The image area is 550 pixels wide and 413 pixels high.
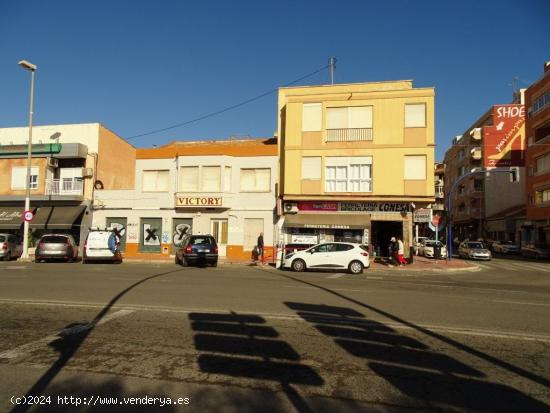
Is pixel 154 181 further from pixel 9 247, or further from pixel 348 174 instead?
pixel 348 174

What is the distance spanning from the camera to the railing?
2870cm

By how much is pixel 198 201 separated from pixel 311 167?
7.49 metres

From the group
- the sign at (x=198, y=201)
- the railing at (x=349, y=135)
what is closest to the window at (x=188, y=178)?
the sign at (x=198, y=201)

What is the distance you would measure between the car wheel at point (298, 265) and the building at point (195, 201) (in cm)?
709

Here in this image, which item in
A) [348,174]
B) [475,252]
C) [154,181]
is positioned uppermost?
[348,174]

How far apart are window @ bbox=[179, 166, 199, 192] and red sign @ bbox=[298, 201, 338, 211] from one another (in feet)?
22.8

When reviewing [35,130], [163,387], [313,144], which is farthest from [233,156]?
[163,387]

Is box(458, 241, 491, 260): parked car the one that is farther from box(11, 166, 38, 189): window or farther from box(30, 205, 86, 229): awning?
box(11, 166, 38, 189): window

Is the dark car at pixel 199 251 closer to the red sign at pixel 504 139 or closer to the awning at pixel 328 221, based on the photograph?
the awning at pixel 328 221

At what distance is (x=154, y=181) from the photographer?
30891mm

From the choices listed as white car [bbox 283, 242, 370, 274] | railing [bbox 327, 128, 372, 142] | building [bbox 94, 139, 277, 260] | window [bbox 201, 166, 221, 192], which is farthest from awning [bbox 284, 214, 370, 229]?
white car [bbox 283, 242, 370, 274]

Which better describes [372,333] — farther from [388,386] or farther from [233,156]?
[233,156]

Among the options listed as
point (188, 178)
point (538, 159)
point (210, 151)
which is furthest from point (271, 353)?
point (538, 159)

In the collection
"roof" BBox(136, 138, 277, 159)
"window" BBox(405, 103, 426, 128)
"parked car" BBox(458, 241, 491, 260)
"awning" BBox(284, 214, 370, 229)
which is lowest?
"parked car" BBox(458, 241, 491, 260)
